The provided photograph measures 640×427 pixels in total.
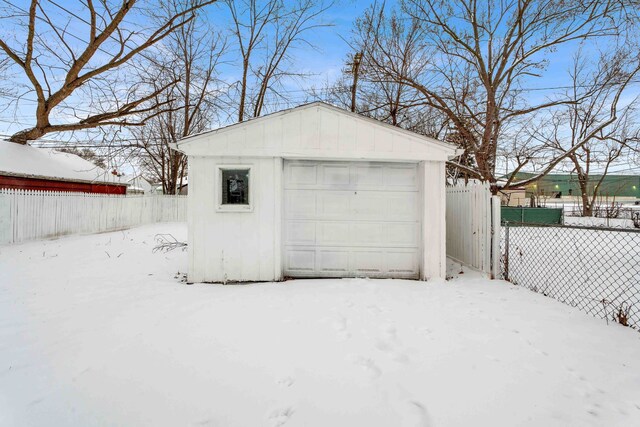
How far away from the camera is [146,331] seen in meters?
3.02

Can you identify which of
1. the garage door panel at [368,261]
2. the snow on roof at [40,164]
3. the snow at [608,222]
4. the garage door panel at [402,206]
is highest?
the snow on roof at [40,164]

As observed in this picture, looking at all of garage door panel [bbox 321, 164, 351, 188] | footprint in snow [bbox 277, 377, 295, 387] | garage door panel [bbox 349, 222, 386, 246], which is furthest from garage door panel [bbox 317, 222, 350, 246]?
footprint in snow [bbox 277, 377, 295, 387]

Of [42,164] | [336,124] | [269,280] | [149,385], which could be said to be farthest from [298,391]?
[42,164]

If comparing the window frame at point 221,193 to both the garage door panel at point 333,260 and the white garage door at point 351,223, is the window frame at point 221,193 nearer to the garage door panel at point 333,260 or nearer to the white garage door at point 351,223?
the white garage door at point 351,223

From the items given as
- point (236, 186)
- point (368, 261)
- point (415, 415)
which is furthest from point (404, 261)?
point (415, 415)

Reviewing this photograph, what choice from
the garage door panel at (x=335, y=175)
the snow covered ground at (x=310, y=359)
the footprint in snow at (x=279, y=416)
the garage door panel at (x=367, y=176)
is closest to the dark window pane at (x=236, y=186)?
the garage door panel at (x=335, y=175)

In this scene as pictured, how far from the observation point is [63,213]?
1091 cm

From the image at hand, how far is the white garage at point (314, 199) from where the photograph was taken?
483cm

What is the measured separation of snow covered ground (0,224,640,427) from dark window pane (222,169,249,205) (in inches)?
61.1

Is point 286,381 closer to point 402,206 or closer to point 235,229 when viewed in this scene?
point 235,229

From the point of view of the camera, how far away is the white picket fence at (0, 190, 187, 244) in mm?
8984

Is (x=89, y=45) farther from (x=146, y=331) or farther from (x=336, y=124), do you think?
(x=146, y=331)

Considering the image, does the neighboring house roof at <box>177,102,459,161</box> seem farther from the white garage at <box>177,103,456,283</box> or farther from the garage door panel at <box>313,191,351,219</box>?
the garage door panel at <box>313,191,351,219</box>

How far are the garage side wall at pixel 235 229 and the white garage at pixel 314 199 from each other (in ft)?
0.06
